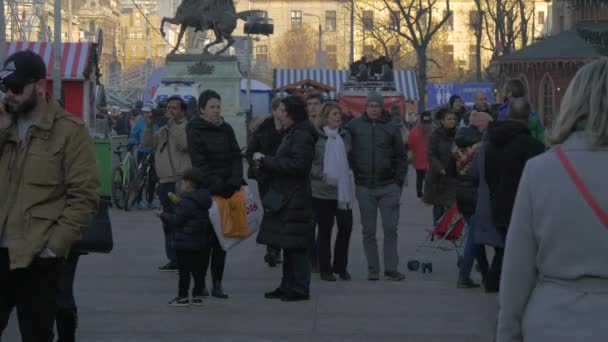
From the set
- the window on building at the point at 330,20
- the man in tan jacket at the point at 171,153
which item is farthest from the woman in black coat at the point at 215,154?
the window on building at the point at 330,20

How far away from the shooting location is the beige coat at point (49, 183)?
587cm

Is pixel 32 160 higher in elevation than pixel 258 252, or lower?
higher

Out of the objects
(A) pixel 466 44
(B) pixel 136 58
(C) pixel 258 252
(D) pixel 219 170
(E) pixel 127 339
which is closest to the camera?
(E) pixel 127 339

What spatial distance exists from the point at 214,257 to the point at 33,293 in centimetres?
501

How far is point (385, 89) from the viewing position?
118 feet

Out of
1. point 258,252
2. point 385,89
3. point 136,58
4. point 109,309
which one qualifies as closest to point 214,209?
point 109,309

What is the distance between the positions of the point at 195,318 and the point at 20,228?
4330 millimetres

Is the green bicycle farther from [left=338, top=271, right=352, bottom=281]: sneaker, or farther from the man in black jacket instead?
the man in black jacket

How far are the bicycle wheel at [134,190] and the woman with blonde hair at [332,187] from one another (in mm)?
8211

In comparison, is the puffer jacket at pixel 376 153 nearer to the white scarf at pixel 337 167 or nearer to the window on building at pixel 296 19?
the white scarf at pixel 337 167

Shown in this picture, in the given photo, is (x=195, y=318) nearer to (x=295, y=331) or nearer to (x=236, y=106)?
(x=295, y=331)

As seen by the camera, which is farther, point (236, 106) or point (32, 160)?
point (236, 106)

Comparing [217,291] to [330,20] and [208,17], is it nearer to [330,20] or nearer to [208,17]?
[208,17]

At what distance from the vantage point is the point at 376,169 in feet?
40.0
